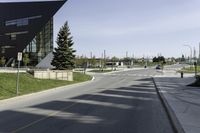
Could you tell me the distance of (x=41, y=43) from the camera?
10281 centimetres

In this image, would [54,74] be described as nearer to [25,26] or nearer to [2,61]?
[2,61]

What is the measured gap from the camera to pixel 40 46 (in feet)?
335

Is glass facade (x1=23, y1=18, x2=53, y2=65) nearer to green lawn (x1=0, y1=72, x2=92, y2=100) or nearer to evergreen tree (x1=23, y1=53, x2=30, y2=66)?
evergreen tree (x1=23, y1=53, x2=30, y2=66)

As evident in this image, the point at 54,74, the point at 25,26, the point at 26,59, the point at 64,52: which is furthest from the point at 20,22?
the point at 54,74

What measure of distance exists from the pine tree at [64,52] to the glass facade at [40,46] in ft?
111

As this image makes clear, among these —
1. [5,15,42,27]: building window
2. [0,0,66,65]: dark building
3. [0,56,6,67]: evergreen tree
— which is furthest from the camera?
[5,15,42,27]: building window

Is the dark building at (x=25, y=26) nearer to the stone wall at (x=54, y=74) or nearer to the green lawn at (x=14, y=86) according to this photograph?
the stone wall at (x=54, y=74)

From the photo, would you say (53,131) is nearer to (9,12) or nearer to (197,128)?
(197,128)

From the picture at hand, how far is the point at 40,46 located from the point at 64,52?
3840 cm

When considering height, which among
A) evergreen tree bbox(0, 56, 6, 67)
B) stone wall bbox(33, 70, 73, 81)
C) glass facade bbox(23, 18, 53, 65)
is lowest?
stone wall bbox(33, 70, 73, 81)

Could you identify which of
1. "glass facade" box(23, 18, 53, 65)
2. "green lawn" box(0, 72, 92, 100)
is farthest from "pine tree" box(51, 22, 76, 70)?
"glass facade" box(23, 18, 53, 65)

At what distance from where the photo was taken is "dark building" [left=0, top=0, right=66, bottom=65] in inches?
3878

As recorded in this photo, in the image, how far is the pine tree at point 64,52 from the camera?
64750 mm

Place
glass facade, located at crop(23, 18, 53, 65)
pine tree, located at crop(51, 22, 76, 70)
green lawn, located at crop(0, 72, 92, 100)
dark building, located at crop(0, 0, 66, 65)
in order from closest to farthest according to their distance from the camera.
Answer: green lawn, located at crop(0, 72, 92, 100), pine tree, located at crop(51, 22, 76, 70), dark building, located at crop(0, 0, 66, 65), glass facade, located at crop(23, 18, 53, 65)
